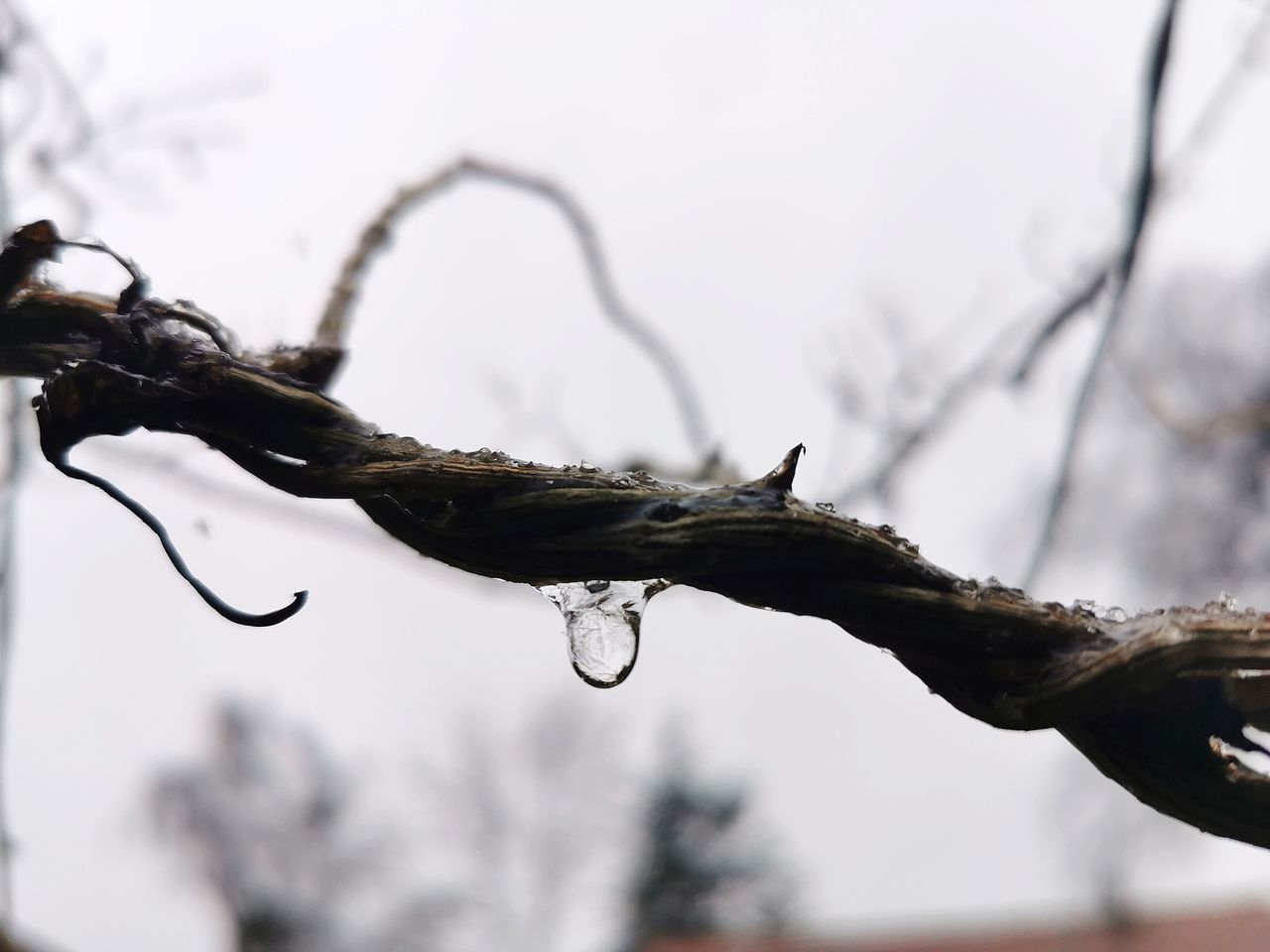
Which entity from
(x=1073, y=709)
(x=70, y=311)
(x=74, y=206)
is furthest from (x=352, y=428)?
(x=74, y=206)

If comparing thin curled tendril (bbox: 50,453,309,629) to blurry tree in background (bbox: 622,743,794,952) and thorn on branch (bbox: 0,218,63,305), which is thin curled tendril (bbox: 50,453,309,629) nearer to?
thorn on branch (bbox: 0,218,63,305)

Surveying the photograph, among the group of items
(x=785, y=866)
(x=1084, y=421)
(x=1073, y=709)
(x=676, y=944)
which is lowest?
(x=1073, y=709)

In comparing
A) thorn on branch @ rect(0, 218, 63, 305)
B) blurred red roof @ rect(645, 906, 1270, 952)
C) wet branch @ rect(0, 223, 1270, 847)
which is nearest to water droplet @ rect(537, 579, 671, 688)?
wet branch @ rect(0, 223, 1270, 847)

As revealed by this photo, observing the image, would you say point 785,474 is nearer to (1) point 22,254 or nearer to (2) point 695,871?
(1) point 22,254

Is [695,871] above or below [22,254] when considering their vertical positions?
above

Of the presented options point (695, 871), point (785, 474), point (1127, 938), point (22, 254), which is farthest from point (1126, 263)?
point (695, 871)

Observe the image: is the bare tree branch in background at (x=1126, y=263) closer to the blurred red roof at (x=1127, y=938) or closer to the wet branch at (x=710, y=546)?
the wet branch at (x=710, y=546)

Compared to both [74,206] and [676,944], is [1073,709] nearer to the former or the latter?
[74,206]
